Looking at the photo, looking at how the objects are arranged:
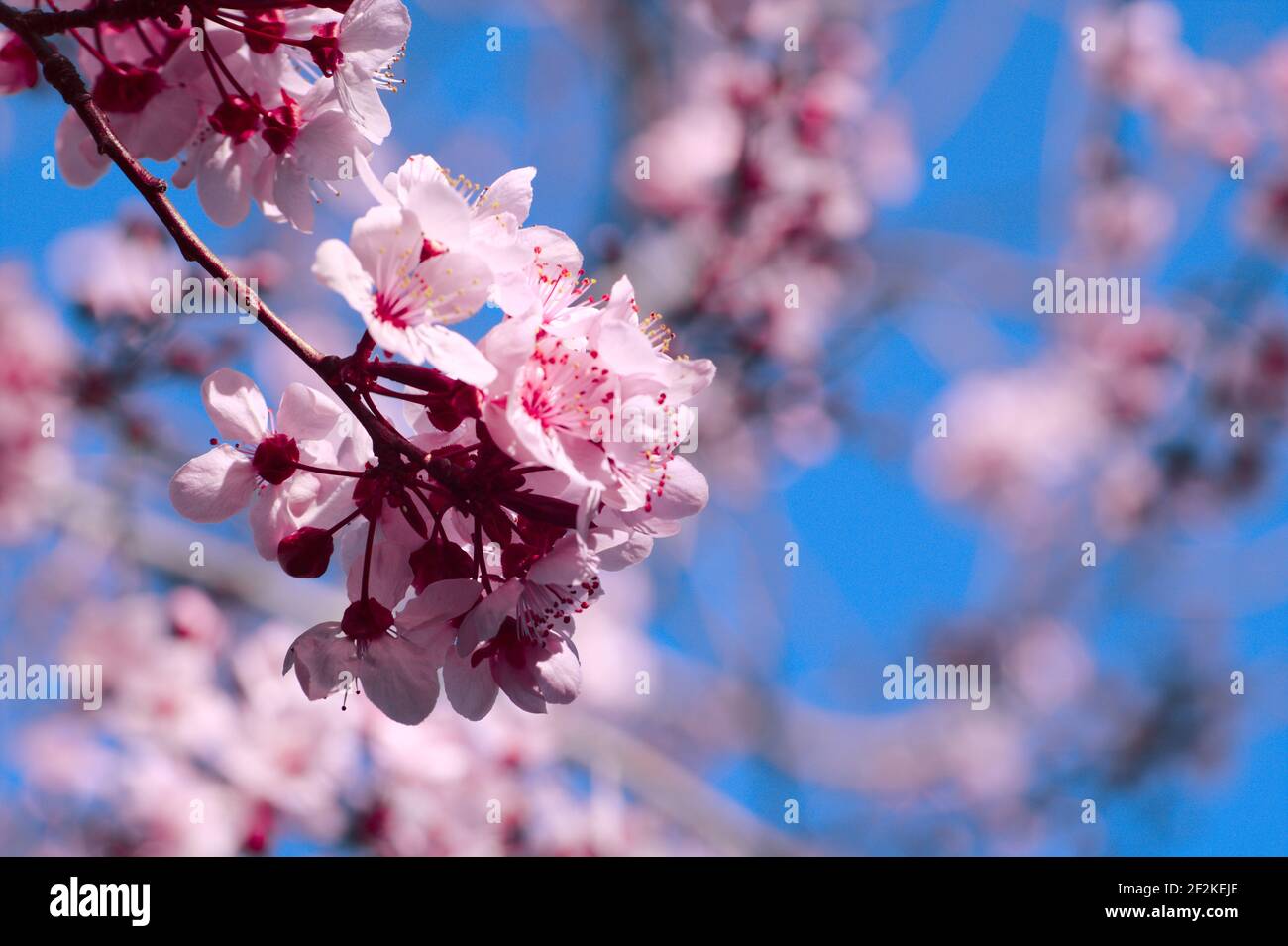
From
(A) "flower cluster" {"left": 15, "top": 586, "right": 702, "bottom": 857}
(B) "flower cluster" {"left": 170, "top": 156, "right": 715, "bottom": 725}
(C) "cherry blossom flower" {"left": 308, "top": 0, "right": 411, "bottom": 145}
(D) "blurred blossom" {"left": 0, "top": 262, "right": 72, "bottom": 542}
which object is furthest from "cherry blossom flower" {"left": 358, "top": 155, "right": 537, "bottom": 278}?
(D) "blurred blossom" {"left": 0, "top": 262, "right": 72, "bottom": 542}

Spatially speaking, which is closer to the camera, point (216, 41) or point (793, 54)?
point (216, 41)

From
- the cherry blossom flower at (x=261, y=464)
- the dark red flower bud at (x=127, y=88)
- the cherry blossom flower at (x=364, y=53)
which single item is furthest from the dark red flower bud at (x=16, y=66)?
the cherry blossom flower at (x=261, y=464)

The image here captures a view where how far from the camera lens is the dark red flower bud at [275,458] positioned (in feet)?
4.56

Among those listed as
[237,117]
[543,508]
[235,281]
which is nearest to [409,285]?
[235,281]

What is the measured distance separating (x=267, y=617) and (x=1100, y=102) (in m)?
4.75

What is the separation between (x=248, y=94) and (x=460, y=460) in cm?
74

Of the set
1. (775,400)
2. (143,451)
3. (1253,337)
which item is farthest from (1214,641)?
(143,451)

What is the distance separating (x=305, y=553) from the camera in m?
1.38

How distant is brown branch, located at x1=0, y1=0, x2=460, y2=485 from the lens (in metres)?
1.18

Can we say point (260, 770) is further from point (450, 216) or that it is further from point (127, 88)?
point (450, 216)

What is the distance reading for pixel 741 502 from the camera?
5746 millimetres

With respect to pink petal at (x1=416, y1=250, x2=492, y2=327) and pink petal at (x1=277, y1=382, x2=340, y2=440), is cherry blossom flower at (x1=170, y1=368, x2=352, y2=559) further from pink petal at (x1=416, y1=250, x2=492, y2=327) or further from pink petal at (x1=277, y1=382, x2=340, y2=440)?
pink petal at (x1=416, y1=250, x2=492, y2=327)

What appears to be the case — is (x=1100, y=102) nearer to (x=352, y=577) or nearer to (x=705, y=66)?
(x=705, y=66)

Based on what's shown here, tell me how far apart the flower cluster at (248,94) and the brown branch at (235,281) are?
0.27m
